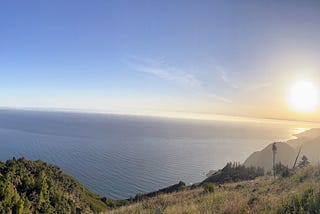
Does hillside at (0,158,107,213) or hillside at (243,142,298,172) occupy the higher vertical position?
hillside at (0,158,107,213)

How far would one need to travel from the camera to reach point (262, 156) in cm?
9512

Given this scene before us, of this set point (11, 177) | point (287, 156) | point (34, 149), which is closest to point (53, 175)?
point (11, 177)

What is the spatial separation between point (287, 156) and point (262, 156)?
912cm

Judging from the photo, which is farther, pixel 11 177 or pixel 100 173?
pixel 100 173

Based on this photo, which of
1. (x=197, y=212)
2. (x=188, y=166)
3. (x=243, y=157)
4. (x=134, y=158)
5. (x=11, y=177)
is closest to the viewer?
(x=197, y=212)

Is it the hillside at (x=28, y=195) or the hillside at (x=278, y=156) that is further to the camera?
the hillside at (x=278, y=156)

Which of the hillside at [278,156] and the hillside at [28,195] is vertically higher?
the hillside at [28,195]

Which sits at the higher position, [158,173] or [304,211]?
[304,211]

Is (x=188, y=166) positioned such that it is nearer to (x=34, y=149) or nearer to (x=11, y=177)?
(x=34, y=149)

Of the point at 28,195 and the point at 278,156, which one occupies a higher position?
the point at 28,195

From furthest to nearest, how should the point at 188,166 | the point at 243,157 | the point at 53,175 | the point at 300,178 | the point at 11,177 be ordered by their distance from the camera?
the point at 243,157 < the point at 188,166 < the point at 53,175 < the point at 11,177 < the point at 300,178

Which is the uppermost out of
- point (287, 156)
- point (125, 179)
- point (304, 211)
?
point (304, 211)

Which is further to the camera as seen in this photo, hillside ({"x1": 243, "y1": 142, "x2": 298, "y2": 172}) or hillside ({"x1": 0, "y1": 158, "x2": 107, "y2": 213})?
hillside ({"x1": 243, "y1": 142, "x2": 298, "y2": 172})

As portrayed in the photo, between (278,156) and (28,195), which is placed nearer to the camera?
(28,195)
